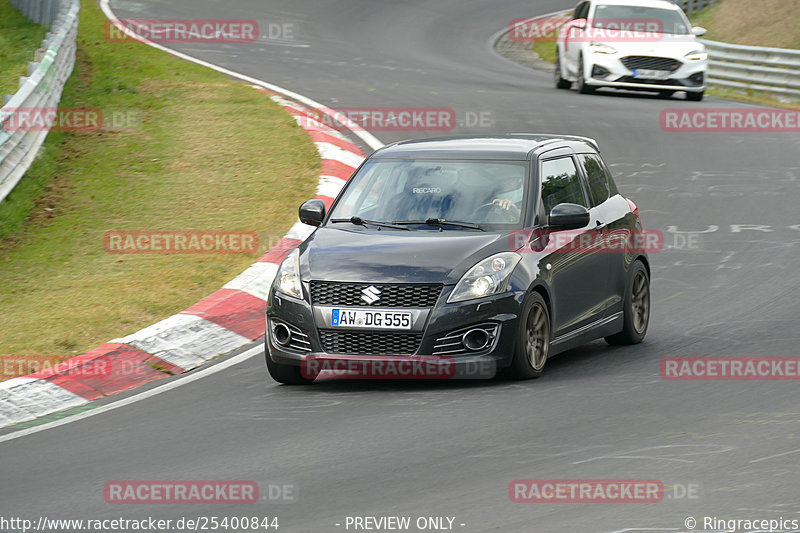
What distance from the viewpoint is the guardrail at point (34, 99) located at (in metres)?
14.6

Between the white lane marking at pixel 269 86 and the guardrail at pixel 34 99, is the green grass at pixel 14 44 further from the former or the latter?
the white lane marking at pixel 269 86

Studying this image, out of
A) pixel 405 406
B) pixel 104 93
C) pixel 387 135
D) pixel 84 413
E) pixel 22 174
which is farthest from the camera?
pixel 104 93

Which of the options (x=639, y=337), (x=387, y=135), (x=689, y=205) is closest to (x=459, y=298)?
(x=639, y=337)

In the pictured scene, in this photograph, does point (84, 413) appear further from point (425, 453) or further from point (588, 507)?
point (588, 507)

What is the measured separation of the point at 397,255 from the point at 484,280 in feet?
1.90

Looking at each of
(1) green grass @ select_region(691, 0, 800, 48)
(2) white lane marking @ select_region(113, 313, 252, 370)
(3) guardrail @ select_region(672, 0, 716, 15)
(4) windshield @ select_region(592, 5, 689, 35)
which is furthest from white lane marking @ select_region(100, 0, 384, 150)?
(3) guardrail @ select_region(672, 0, 716, 15)

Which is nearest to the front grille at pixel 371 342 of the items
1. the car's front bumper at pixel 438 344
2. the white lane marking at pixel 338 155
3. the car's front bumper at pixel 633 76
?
the car's front bumper at pixel 438 344

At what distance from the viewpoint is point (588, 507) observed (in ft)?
19.9

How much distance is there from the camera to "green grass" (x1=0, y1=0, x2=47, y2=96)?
20844 mm

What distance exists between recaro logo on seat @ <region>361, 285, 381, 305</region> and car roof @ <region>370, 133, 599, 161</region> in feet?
5.09

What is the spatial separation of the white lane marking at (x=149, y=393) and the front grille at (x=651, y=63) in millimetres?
14529

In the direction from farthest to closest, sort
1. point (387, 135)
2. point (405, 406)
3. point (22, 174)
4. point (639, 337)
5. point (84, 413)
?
point (387, 135) → point (22, 174) → point (639, 337) → point (84, 413) → point (405, 406)

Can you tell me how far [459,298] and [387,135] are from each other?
34.2 ft

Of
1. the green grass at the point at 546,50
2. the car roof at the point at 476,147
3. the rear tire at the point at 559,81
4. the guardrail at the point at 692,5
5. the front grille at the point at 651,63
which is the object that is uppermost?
the car roof at the point at 476,147
